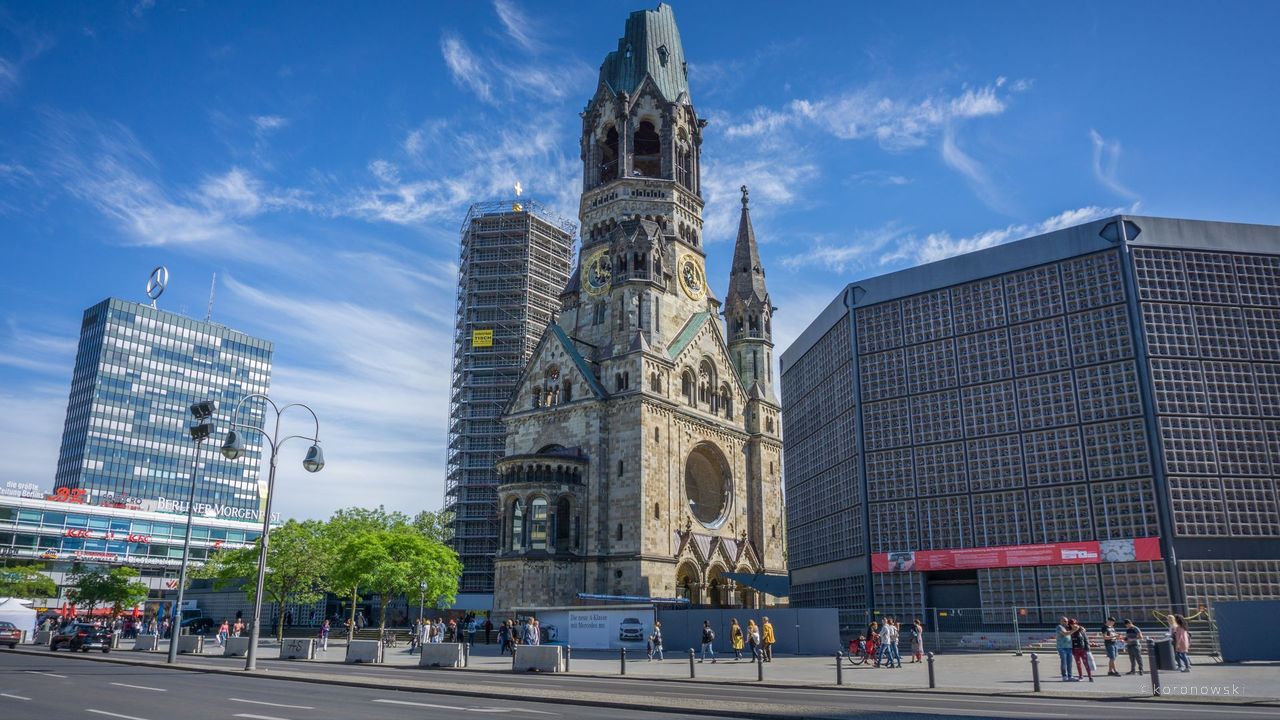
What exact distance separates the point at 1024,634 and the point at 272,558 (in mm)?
46160

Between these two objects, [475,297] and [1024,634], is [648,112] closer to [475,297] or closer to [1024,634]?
[475,297]

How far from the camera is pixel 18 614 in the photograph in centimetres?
4694

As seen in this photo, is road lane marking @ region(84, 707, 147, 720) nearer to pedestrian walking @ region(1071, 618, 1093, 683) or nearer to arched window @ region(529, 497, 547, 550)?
pedestrian walking @ region(1071, 618, 1093, 683)

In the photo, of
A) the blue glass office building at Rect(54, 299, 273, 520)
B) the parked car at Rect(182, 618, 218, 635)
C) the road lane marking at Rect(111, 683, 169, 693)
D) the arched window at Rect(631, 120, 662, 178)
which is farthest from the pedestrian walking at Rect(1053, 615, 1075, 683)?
the blue glass office building at Rect(54, 299, 273, 520)

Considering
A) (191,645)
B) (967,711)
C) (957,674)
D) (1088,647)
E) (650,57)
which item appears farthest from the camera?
(650,57)

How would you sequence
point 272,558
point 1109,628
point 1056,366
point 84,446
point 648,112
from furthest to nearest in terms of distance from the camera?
point 84,446 < point 648,112 < point 272,558 < point 1056,366 < point 1109,628

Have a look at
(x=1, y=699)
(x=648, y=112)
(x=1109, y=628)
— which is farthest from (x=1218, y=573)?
(x=648, y=112)

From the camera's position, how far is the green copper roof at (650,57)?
6919cm

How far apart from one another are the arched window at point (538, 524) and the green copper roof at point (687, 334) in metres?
13.9

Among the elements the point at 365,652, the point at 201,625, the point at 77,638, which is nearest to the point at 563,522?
the point at 365,652

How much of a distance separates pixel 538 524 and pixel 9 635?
2808 centimetres

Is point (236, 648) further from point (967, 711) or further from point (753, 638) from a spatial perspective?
point (967, 711)

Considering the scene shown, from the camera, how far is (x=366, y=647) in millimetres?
33344

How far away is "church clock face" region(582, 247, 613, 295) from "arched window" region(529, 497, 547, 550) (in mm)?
17911
